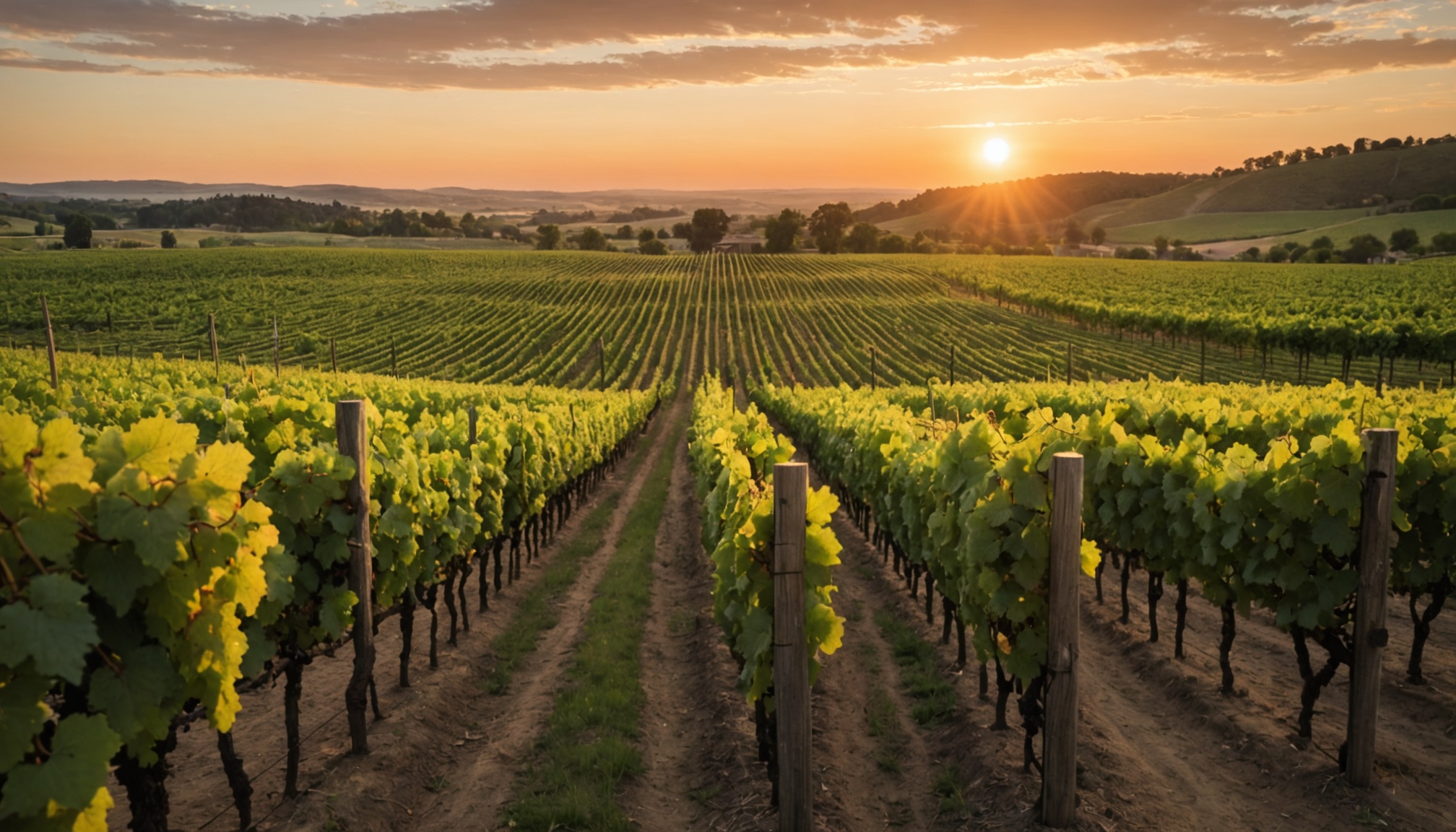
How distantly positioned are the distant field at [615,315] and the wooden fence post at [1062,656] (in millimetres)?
37050

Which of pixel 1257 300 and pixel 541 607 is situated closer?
pixel 541 607

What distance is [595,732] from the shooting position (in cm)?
718

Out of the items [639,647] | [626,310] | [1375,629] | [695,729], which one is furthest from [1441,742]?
[626,310]

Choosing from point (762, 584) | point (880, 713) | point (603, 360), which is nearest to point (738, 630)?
point (762, 584)

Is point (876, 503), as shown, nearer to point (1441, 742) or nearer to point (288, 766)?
point (1441, 742)

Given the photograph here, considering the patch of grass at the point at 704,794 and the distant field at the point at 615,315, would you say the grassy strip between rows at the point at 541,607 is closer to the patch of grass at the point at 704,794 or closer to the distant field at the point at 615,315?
the patch of grass at the point at 704,794

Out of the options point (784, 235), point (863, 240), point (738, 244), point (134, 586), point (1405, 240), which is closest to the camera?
point (134, 586)

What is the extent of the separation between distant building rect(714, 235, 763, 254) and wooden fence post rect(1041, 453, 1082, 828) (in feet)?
430

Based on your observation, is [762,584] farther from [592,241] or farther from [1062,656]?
[592,241]

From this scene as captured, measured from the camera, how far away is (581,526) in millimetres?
18438

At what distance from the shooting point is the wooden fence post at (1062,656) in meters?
5.22

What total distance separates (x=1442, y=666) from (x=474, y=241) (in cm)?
14638

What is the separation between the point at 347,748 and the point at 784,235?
130m

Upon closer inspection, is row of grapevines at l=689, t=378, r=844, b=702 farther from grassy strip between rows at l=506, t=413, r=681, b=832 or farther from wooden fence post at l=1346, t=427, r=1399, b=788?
wooden fence post at l=1346, t=427, r=1399, b=788
